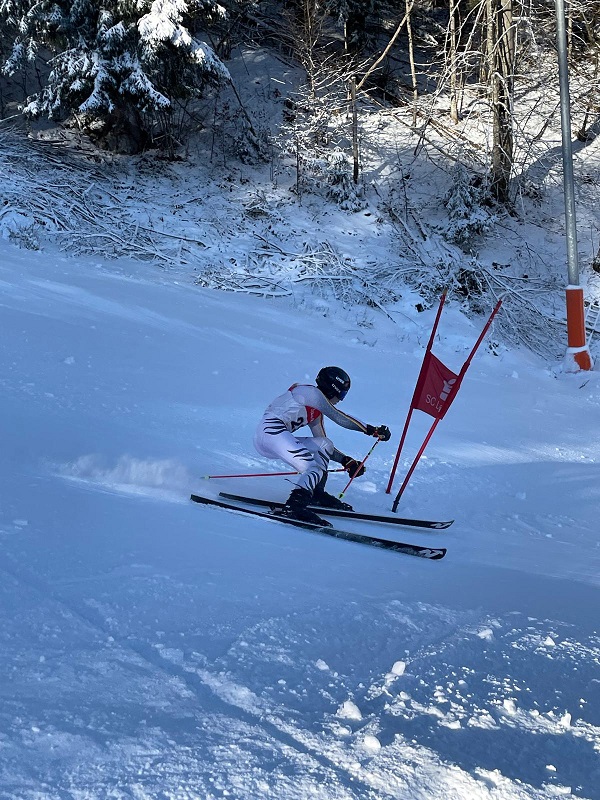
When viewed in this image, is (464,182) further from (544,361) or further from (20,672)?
(20,672)

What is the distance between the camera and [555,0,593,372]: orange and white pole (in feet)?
36.7

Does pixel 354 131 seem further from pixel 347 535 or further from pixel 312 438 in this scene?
pixel 347 535

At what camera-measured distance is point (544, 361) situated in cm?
1274

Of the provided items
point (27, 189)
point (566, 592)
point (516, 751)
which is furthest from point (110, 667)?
point (27, 189)

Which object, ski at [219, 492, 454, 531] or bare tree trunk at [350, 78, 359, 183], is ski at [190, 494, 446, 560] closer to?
ski at [219, 492, 454, 531]

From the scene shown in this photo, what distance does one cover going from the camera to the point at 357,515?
6293mm

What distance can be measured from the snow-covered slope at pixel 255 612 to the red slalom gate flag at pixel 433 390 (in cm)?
77

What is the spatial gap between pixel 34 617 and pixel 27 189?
1371 centimetres

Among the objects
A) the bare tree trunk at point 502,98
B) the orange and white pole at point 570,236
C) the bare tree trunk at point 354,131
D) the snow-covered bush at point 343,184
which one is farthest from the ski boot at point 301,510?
the bare tree trunk at point 354,131

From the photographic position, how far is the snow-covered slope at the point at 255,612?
252 cm

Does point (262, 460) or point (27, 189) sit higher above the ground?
point (27, 189)

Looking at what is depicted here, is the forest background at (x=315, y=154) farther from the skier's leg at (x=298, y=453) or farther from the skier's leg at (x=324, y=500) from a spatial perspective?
the skier's leg at (x=324, y=500)

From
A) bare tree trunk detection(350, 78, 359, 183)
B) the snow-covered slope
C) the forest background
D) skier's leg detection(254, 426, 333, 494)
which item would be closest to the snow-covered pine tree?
the forest background

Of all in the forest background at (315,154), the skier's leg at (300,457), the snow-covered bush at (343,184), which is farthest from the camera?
the snow-covered bush at (343,184)
